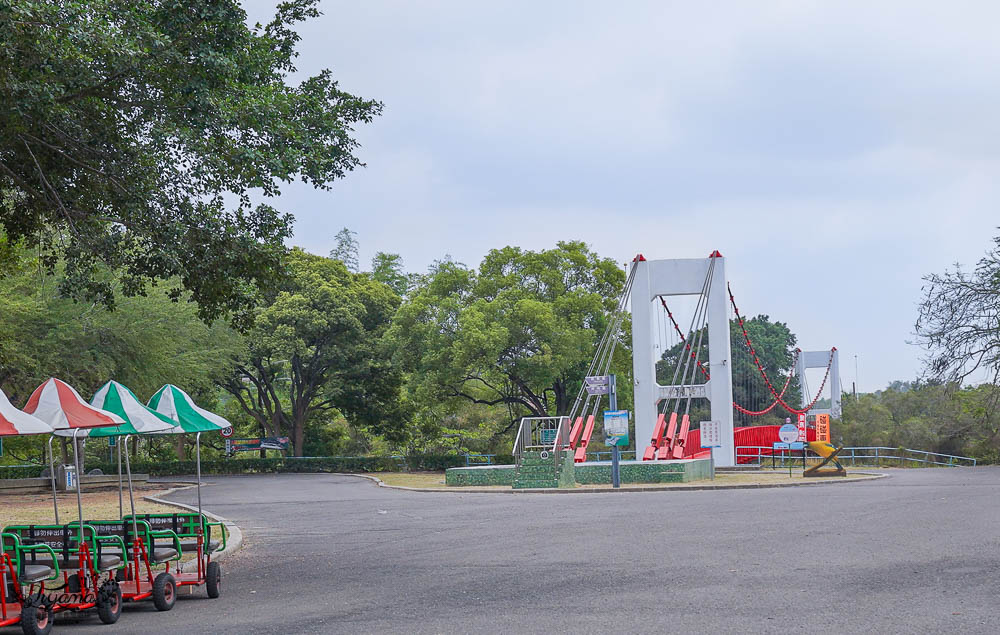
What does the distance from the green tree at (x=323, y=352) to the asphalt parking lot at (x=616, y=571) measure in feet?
87.1

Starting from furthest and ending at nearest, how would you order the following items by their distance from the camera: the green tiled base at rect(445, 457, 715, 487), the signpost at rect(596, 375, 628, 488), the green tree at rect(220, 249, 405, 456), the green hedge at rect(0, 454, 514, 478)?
1. the green tree at rect(220, 249, 405, 456)
2. the green hedge at rect(0, 454, 514, 478)
3. the green tiled base at rect(445, 457, 715, 487)
4. the signpost at rect(596, 375, 628, 488)

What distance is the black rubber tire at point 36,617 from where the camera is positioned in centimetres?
782

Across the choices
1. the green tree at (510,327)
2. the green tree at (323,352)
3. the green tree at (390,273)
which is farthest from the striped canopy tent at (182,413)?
the green tree at (390,273)

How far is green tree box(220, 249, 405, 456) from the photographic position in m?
46.0

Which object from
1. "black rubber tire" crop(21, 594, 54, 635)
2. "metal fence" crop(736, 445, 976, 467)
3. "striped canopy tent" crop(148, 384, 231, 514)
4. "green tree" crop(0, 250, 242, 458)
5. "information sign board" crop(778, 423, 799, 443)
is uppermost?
"green tree" crop(0, 250, 242, 458)

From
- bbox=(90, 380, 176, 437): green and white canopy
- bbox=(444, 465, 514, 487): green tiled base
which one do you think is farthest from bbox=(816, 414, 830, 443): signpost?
bbox=(90, 380, 176, 437): green and white canopy

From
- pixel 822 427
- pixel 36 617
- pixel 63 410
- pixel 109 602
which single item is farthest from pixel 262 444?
pixel 36 617

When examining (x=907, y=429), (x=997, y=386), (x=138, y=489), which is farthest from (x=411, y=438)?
(x=997, y=386)

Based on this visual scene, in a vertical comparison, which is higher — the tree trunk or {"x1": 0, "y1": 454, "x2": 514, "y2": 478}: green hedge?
the tree trunk

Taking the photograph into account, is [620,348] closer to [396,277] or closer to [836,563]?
[836,563]

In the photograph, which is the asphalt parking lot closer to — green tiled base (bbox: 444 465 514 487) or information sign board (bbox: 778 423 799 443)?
green tiled base (bbox: 444 465 514 487)

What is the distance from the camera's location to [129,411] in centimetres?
1074

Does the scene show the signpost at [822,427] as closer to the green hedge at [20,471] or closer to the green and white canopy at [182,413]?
the green hedge at [20,471]

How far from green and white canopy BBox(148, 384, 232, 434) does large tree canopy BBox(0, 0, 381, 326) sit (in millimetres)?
1454
